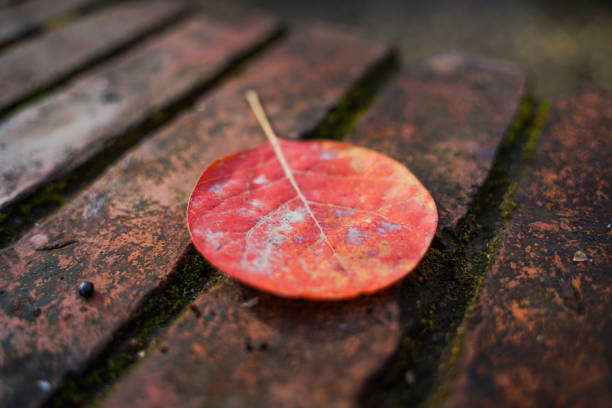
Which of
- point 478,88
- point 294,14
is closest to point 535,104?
point 478,88

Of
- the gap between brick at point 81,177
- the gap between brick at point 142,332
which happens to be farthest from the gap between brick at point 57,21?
the gap between brick at point 142,332

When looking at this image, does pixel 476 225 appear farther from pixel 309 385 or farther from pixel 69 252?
pixel 69 252

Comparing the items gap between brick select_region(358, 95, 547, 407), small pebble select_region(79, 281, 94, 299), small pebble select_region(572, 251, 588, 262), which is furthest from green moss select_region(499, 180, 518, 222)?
small pebble select_region(79, 281, 94, 299)

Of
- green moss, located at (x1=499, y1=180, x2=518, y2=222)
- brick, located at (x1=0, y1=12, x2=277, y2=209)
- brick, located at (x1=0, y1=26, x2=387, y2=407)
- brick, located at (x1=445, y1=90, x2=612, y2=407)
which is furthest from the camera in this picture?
brick, located at (x1=0, y1=12, x2=277, y2=209)

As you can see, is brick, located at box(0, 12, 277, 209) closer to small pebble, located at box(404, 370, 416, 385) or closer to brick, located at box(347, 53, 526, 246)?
brick, located at box(347, 53, 526, 246)

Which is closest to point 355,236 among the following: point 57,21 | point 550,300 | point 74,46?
point 550,300

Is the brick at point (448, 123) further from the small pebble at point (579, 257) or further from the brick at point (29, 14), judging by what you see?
the brick at point (29, 14)

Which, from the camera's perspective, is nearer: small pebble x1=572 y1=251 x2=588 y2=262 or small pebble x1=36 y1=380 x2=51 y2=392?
small pebble x1=36 y1=380 x2=51 y2=392
